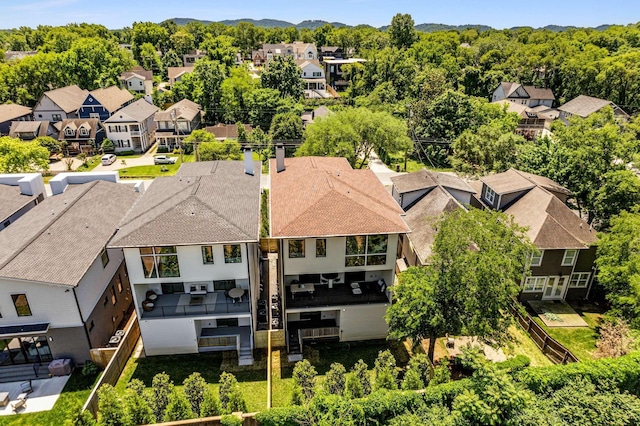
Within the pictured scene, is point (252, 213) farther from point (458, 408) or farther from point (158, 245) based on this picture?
point (458, 408)

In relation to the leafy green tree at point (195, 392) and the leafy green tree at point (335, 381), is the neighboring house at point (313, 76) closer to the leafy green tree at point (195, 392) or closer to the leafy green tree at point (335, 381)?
the leafy green tree at point (335, 381)

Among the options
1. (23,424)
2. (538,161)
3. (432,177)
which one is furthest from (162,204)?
(538,161)

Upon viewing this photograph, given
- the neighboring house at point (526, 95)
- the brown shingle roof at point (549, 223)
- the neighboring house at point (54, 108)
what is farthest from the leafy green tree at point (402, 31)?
the brown shingle roof at point (549, 223)

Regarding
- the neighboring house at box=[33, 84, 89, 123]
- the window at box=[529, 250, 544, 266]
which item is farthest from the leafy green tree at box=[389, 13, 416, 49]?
the window at box=[529, 250, 544, 266]

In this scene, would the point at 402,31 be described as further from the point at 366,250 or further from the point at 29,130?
the point at 366,250

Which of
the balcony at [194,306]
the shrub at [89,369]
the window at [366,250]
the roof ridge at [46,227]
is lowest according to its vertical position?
the shrub at [89,369]

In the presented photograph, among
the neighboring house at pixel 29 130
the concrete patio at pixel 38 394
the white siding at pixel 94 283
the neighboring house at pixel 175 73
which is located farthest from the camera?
the neighboring house at pixel 175 73

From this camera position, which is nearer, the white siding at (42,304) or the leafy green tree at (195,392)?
the leafy green tree at (195,392)
